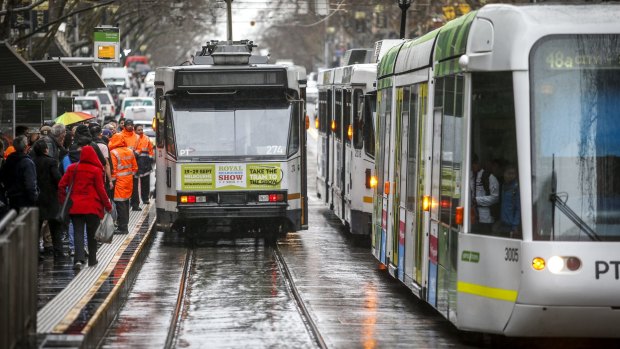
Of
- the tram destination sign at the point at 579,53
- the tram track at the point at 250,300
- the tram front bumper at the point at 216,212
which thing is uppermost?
the tram destination sign at the point at 579,53

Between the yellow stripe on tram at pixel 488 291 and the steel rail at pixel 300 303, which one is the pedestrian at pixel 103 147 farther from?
the yellow stripe on tram at pixel 488 291

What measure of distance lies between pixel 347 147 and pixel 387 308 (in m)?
8.50

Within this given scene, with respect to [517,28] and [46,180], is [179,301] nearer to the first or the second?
[46,180]

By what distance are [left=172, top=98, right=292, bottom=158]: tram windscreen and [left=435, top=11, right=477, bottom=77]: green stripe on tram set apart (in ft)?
27.6

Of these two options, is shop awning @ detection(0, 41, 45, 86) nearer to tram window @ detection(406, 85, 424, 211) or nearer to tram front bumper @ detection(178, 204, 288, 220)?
tram front bumper @ detection(178, 204, 288, 220)

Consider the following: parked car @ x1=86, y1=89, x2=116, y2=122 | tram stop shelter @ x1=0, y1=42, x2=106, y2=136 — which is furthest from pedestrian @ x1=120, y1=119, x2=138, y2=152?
parked car @ x1=86, y1=89, x2=116, y2=122

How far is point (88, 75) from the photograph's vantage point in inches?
1160

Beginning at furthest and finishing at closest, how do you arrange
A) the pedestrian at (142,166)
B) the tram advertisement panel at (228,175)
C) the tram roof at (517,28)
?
the pedestrian at (142,166)
the tram advertisement panel at (228,175)
the tram roof at (517,28)

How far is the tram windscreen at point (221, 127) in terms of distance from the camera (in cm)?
2184

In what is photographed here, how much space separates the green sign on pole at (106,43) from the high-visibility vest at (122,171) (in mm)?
13846

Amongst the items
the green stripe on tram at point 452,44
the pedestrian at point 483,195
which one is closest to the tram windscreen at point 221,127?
the green stripe on tram at point 452,44

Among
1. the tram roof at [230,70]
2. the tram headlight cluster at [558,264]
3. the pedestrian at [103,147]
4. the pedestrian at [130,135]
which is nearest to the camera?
the tram headlight cluster at [558,264]

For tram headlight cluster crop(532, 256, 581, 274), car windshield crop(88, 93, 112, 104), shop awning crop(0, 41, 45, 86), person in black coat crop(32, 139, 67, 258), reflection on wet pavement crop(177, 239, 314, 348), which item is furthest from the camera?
car windshield crop(88, 93, 112, 104)

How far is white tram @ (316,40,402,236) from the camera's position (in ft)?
72.3
